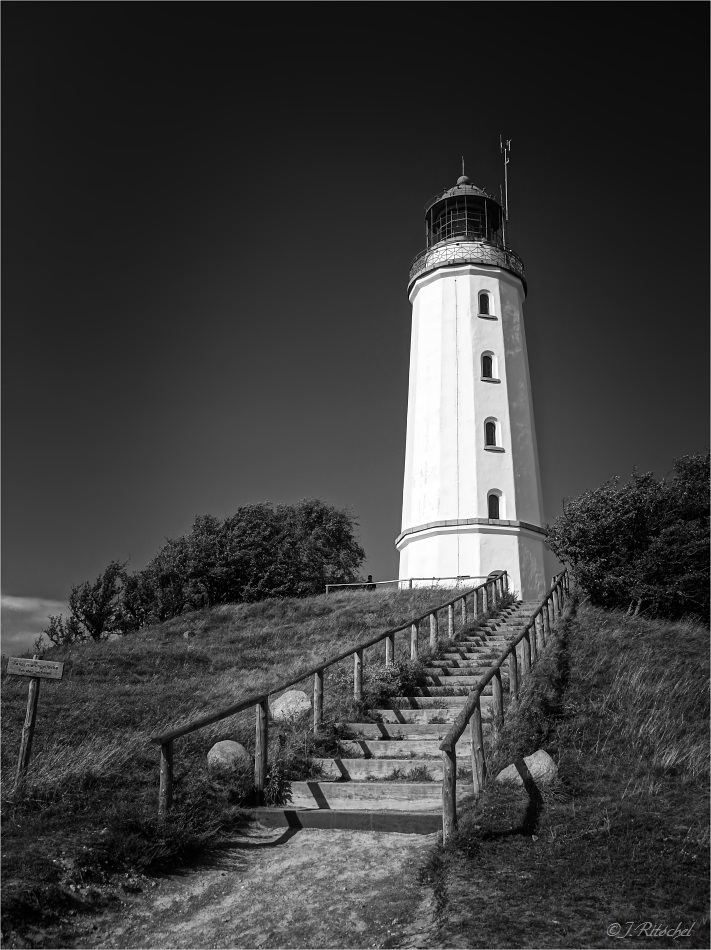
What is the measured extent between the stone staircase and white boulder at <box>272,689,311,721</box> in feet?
3.56

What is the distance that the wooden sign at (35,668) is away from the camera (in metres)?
8.19

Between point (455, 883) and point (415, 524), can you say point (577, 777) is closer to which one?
point (455, 883)

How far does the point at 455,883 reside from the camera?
636 cm

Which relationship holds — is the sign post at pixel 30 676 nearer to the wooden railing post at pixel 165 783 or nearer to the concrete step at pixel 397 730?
the wooden railing post at pixel 165 783

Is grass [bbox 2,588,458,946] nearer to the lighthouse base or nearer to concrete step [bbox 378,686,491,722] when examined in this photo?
concrete step [bbox 378,686,491,722]

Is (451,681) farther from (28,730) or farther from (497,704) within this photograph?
(28,730)

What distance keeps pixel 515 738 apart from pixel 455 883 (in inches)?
134

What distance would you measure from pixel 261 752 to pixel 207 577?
27.1 meters

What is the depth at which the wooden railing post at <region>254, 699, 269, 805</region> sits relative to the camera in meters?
8.88

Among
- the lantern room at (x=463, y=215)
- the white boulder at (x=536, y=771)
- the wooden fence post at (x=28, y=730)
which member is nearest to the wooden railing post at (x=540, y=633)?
the white boulder at (x=536, y=771)

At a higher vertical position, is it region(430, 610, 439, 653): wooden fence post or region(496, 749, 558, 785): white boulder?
region(430, 610, 439, 653): wooden fence post

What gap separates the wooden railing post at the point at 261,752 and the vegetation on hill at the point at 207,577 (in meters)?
25.9

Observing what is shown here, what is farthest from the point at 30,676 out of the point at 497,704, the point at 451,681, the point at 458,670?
the point at 458,670

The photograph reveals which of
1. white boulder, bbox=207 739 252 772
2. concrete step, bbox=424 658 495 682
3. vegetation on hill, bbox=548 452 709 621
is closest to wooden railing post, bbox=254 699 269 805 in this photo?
white boulder, bbox=207 739 252 772
